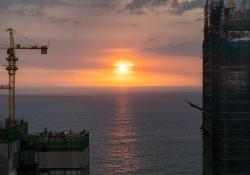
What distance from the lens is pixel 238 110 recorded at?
93.5 metres

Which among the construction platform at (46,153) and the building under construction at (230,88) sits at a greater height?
the building under construction at (230,88)

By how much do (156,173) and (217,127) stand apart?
239 ft

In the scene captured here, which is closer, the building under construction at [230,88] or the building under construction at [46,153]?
the building under construction at [46,153]

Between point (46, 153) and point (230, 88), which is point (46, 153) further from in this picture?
point (230, 88)

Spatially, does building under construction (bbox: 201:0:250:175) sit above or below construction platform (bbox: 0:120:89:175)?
above

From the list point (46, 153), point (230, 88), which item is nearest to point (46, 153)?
point (46, 153)

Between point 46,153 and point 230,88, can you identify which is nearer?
point 46,153

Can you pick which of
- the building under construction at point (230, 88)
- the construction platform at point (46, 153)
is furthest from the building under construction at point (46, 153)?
the building under construction at point (230, 88)

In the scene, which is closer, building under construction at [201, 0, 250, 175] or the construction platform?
the construction platform

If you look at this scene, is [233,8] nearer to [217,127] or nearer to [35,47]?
[217,127]

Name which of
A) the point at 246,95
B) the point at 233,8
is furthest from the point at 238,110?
the point at 233,8

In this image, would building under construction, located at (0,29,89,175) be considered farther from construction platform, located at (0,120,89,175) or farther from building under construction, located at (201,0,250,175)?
building under construction, located at (201,0,250,175)

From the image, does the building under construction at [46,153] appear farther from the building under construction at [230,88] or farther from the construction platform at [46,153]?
the building under construction at [230,88]

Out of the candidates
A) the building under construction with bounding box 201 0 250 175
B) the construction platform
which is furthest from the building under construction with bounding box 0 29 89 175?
the building under construction with bounding box 201 0 250 175
